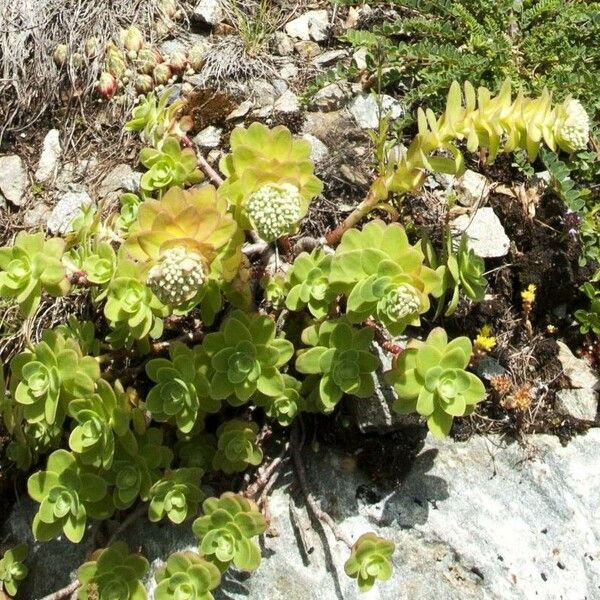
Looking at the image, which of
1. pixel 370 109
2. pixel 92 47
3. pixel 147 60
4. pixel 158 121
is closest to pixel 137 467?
pixel 158 121

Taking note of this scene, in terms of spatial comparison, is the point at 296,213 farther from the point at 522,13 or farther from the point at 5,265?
the point at 522,13

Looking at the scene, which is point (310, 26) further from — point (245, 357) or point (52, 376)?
point (52, 376)

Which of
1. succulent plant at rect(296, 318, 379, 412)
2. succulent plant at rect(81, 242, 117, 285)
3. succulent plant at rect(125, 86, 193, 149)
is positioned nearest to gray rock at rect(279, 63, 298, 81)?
succulent plant at rect(125, 86, 193, 149)

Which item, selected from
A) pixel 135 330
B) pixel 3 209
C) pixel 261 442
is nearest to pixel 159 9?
pixel 3 209

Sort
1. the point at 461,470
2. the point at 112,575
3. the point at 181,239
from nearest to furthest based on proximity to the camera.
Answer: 1. the point at 181,239
2. the point at 112,575
3. the point at 461,470

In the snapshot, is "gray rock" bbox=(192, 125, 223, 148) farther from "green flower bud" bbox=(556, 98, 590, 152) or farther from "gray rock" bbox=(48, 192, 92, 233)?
"green flower bud" bbox=(556, 98, 590, 152)

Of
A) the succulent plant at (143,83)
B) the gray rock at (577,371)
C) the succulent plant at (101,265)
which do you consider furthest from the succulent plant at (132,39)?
the gray rock at (577,371)

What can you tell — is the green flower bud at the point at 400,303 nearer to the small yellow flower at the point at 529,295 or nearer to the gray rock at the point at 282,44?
the small yellow flower at the point at 529,295
